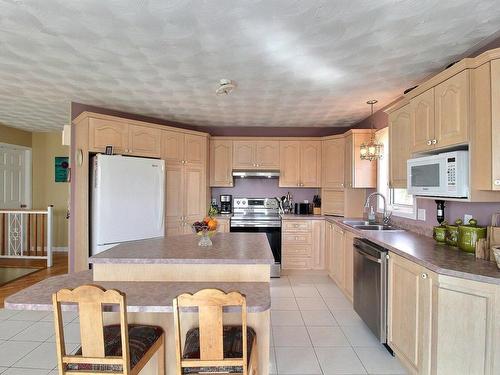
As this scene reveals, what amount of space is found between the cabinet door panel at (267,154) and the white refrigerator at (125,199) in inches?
67.0

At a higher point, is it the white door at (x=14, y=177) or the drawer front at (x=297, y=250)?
the white door at (x=14, y=177)

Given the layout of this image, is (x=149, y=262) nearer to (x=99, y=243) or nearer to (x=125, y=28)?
(x=125, y=28)

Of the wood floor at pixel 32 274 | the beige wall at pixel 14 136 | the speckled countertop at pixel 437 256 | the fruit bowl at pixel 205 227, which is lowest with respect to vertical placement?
the wood floor at pixel 32 274

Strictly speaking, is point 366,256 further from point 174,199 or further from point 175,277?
point 174,199

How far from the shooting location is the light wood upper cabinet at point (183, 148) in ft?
13.9

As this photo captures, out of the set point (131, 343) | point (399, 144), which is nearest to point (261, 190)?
point (399, 144)

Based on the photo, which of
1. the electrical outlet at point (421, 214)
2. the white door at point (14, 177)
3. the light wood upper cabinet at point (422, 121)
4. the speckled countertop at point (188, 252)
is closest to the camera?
the speckled countertop at point (188, 252)

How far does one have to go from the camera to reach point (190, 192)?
4.52 m

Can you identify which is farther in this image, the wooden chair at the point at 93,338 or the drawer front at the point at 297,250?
the drawer front at the point at 297,250

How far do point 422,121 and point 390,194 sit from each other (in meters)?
1.50

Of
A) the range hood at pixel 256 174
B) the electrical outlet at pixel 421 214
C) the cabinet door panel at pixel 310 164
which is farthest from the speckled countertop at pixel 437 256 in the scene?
the range hood at pixel 256 174

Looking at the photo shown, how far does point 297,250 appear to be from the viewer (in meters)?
4.61

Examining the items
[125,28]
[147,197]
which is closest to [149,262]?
[125,28]

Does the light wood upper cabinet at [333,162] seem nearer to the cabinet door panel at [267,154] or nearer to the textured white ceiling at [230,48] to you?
the cabinet door panel at [267,154]
